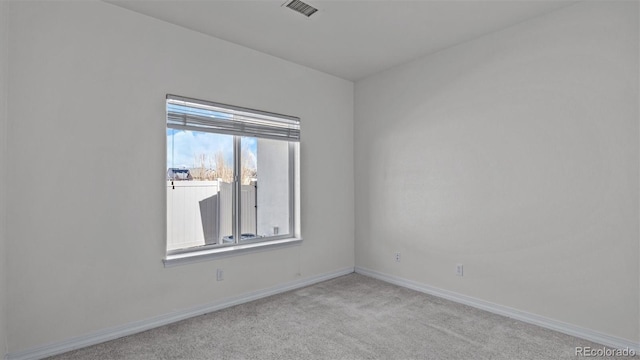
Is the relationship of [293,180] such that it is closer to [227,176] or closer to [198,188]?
[227,176]

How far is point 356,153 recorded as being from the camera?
4582mm

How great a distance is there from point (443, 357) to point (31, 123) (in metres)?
3.41

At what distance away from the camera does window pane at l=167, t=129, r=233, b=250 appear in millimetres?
3106

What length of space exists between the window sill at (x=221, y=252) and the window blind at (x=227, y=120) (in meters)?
1.20

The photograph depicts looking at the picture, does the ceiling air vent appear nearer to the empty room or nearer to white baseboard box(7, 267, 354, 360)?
the empty room

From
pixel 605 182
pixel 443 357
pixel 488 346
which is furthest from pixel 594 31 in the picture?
pixel 443 357

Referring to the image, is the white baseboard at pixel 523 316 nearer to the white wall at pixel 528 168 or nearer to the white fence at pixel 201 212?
the white wall at pixel 528 168

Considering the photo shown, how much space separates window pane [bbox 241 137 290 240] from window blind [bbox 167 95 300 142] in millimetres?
166

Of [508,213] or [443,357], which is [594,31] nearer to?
[508,213]

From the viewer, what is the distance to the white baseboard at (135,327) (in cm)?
233

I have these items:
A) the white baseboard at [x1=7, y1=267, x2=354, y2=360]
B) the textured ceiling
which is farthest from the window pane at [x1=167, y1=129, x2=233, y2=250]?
the textured ceiling

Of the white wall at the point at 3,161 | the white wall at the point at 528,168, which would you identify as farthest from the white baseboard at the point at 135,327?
the white wall at the point at 528,168

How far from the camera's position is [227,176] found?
3.49 meters

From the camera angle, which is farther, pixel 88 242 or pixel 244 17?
pixel 244 17
